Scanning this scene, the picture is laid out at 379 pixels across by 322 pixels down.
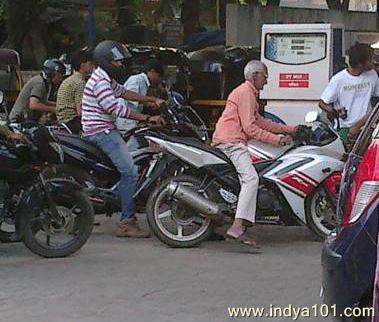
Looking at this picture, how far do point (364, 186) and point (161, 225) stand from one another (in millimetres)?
4547

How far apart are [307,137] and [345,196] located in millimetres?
4259

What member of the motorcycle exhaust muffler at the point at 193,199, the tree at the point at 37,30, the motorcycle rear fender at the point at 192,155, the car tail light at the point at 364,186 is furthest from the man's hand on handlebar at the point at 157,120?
the tree at the point at 37,30

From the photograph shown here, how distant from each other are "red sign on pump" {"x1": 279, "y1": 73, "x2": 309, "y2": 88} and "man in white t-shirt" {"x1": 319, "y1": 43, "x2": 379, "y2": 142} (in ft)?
7.62

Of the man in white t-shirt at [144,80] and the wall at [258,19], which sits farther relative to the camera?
the wall at [258,19]

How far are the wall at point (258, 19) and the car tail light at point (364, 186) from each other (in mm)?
11592

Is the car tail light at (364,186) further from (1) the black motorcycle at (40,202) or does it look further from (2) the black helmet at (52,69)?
(2) the black helmet at (52,69)

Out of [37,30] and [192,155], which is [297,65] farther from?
[37,30]

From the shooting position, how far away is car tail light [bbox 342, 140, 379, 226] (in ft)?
14.4

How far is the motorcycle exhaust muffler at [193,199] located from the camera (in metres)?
8.64

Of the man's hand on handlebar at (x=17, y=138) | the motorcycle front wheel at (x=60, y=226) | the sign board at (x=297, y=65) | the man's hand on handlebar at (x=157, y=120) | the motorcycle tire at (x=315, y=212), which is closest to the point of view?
the man's hand on handlebar at (x=17, y=138)

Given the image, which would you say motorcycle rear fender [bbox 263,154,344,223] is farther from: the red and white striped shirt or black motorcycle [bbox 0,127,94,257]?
black motorcycle [bbox 0,127,94,257]

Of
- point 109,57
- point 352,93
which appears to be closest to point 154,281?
point 109,57

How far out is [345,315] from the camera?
448 centimetres

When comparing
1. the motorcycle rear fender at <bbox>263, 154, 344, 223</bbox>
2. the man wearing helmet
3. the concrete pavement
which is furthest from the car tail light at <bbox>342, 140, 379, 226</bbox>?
the man wearing helmet
